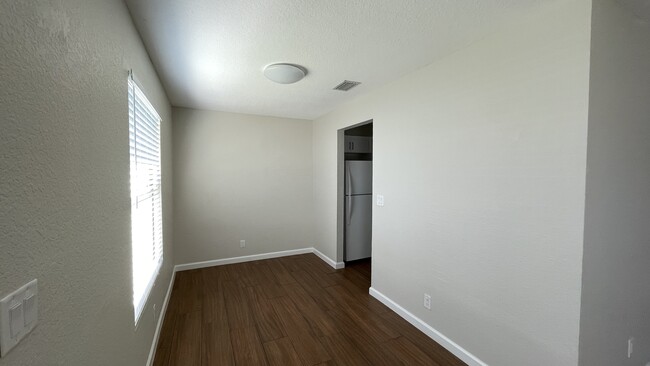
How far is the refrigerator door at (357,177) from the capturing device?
12.9ft

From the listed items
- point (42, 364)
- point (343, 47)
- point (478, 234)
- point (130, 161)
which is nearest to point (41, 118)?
point (42, 364)

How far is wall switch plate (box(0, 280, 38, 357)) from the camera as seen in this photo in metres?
0.53

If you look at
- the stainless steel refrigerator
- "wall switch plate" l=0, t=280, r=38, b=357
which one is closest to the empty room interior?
"wall switch plate" l=0, t=280, r=38, b=357

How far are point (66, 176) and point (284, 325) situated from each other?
Answer: 7.25 ft

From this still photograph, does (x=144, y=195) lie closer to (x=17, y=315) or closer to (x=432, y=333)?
(x=17, y=315)

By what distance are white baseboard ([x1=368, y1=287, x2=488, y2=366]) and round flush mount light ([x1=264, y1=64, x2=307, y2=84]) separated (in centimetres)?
255

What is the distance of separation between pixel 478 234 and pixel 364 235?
2.39 metres

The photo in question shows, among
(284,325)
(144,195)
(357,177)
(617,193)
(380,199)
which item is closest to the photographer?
(617,193)

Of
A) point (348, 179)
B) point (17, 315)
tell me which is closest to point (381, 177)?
point (348, 179)

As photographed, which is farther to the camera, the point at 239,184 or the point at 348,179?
the point at 239,184

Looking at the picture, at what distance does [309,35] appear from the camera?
1788mm

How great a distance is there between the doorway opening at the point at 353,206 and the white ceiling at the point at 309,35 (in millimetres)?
1482

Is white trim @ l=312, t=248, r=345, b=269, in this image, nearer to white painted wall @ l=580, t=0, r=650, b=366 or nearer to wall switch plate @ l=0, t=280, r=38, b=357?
white painted wall @ l=580, t=0, r=650, b=366

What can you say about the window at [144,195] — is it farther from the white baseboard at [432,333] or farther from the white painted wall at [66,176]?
the white baseboard at [432,333]
